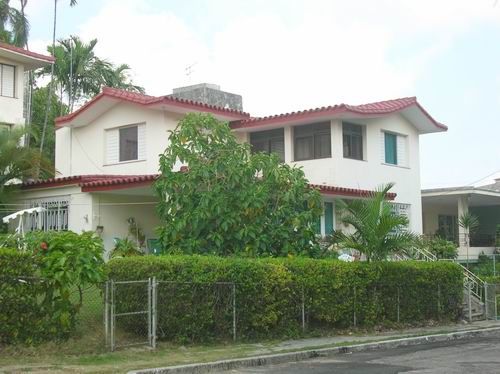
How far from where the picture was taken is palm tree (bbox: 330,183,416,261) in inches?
685

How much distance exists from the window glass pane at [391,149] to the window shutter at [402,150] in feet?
0.61

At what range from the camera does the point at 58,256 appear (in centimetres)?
1276

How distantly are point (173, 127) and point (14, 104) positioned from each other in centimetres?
790

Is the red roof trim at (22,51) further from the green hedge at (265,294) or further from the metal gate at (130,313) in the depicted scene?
the metal gate at (130,313)

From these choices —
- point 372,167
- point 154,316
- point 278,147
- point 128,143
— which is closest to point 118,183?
point 128,143

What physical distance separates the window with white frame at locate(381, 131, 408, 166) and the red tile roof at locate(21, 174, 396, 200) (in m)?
3.17

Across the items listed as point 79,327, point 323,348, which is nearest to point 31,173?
point 79,327

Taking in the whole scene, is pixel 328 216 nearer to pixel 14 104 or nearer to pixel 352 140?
pixel 352 140

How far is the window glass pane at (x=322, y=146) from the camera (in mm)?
24828

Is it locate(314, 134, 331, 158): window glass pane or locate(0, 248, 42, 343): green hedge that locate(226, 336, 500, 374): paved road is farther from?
locate(314, 134, 331, 158): window glass pane

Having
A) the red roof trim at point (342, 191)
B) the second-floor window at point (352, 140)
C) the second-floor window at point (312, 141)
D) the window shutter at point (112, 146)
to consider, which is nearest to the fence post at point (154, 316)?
the red roof trim at point (342, 191)

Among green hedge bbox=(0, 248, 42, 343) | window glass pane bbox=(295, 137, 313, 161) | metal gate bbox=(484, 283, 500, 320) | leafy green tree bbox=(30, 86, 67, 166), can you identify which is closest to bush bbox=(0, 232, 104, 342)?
green hedge bbox=(0, 248, 42, 343)

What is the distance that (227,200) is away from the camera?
16.3m

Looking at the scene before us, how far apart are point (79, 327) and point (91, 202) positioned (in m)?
8.08
